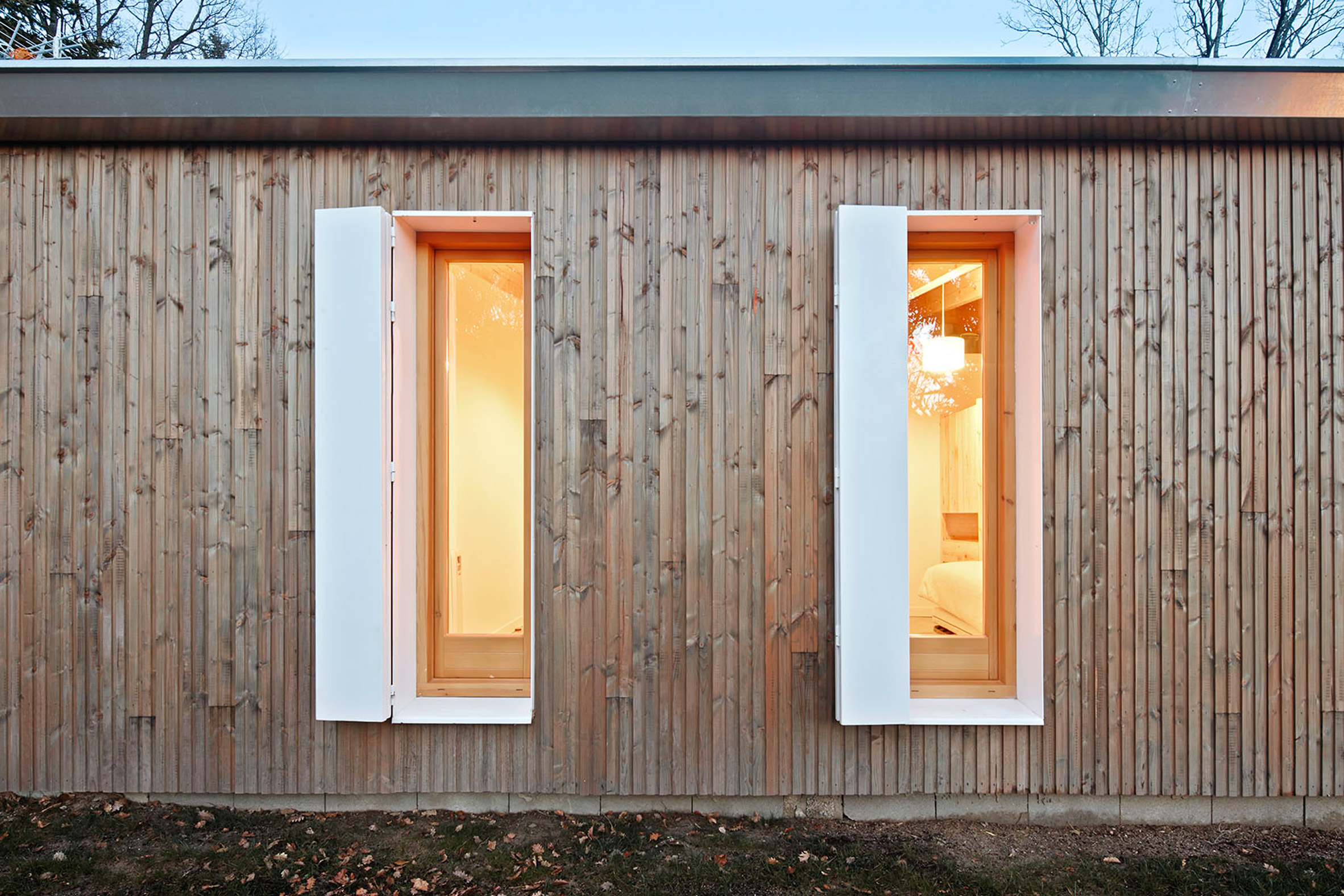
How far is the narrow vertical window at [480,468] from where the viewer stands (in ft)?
11.6

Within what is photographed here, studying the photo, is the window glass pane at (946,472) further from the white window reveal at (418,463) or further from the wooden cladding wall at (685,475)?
the white window reveal at (418,463)

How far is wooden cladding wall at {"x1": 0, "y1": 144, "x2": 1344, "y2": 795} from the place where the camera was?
3234mm

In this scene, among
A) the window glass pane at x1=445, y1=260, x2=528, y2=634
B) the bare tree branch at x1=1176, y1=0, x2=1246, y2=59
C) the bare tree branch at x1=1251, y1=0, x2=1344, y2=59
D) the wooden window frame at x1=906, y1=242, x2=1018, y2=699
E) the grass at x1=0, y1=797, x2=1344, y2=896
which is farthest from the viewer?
the bare tree branch at x1=1176, y1=0, x2=1246, y2=59

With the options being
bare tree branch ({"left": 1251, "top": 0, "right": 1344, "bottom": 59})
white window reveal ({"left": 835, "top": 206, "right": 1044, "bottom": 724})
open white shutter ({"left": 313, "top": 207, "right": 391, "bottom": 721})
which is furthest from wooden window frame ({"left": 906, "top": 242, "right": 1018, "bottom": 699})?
bare tree branch ({"left": 1251, "top": 0, "right": 1344, "bottom": 59})

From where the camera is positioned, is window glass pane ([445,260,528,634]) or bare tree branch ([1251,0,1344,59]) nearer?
window glass pane ([445,260,528,634])

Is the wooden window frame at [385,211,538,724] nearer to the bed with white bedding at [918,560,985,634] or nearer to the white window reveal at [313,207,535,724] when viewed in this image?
the white window reveal at [313,207,535,724]

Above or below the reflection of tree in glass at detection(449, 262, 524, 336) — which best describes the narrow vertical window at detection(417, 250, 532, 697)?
below

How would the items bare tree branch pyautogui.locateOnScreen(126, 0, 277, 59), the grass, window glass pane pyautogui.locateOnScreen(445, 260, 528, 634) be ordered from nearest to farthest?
1. the grass
2. window glass pane pyautogui.locateOnScreen(445, 260, 528, 634)
3. bare tree branch pyautogui.locateOnScreen(126, 0, 277, 59)

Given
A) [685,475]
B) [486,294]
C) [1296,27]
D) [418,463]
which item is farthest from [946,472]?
[1296,27]

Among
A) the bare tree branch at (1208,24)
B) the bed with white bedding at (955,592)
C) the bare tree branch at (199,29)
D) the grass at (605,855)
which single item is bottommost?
the grass at (605,855)

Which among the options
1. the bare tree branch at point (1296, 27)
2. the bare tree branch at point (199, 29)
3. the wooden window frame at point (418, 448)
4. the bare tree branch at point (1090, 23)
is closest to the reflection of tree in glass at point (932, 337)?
the wooden window frame at point (418, 448)

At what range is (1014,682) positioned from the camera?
11.2 feet

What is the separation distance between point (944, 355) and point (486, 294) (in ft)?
7.48

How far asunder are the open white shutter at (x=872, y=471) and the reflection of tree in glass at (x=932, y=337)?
1.42 feet
